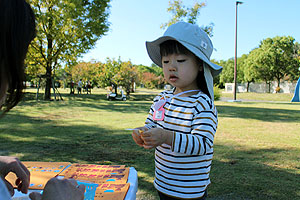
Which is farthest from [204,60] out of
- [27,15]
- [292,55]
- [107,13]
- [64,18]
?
[292,55]

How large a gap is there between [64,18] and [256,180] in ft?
41.0

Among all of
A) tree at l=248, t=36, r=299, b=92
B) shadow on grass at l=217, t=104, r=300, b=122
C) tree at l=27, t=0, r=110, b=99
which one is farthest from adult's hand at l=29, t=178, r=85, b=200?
tree at l=248, t=36, r=299, b=92

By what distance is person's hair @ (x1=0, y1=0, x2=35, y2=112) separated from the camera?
69cm

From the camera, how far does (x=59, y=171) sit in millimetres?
1637

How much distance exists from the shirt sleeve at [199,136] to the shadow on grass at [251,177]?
4.51 feet

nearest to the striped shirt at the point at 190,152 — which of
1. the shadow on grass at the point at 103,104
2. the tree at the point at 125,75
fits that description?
the shadow on grass at the point at 103,104

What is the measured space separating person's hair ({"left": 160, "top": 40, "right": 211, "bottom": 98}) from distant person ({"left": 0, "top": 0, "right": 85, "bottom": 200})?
844 millimetres

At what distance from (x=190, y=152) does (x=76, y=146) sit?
11.0 ft

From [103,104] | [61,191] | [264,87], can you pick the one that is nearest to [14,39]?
[61,191]

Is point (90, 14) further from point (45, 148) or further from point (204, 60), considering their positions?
point (204, 60)

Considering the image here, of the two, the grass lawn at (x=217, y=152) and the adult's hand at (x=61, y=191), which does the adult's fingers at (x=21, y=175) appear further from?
the grass lawn at (x=217, y=152)

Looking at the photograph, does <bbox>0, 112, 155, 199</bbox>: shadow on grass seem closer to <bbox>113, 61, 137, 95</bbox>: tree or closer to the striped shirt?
the striped shirt

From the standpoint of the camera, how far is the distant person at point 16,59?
0.69 meters

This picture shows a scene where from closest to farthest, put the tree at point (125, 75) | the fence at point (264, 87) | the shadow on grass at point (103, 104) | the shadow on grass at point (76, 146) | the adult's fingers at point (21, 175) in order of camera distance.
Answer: the adult's fingers at point (21, 175)
the shadow on grass at point (76, 146)
the shadow on grass at point (103, 104)
the tree at point (125, 75)
the fence at point (264, 87)
